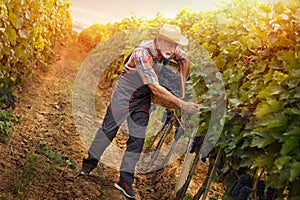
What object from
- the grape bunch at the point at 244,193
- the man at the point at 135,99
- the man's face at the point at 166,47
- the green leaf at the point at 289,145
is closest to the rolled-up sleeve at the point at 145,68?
the man at the point at 135,99

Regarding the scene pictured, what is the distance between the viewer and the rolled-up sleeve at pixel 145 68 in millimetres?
3977

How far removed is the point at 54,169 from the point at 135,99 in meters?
1.17

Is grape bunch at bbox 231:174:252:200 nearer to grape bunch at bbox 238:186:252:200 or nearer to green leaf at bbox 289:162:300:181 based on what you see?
grape bunch at bbox 238:186:252:200

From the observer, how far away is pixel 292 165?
2.19 metres

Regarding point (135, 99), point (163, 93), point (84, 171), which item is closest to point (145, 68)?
point (163, 93)

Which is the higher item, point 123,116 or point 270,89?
point 270,89

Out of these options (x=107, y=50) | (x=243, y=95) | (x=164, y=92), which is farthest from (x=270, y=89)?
(x=107, y=50)

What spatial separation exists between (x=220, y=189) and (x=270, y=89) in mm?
3096

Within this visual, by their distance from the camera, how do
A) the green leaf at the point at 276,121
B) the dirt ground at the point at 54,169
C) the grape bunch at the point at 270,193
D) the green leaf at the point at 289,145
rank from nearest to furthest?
the green leaf at the point at 289,145 < the green leaf at the point at 276,121 < the grape bunch at the point at 270,193 < the dirt ground at the point at 54,169

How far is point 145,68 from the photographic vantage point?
3973 millimetres

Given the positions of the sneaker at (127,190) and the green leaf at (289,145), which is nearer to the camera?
the green leaf at (289,145)

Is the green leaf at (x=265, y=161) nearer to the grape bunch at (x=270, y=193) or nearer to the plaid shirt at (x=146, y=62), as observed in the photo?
the grape bunch at (x=270, y=193)

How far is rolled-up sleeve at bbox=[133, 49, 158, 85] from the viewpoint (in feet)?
13.0

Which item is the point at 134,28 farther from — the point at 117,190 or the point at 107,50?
the point at 117,190
